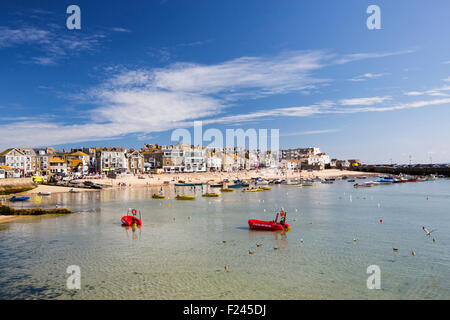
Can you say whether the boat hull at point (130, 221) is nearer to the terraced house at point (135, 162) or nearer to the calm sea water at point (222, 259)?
the calm sea water at point (222, 259)

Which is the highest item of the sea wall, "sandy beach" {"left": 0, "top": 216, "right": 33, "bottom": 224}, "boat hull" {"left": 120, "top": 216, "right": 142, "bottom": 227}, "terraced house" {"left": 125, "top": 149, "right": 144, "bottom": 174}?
"terraced house" {"left": 125, "top": 149, "right": 144, "bottom": 174}

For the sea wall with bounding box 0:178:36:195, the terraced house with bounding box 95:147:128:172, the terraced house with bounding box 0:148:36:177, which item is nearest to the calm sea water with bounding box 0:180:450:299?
the sea wall with bounding box 0:178:36:195

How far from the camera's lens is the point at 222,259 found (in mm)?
21359

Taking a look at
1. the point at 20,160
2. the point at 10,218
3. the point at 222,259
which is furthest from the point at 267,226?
the point at 20,160

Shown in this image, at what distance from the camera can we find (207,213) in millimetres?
42562

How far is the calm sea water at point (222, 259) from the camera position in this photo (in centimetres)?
1628

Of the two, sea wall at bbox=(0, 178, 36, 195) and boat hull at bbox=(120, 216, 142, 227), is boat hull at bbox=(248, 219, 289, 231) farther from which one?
sea wall at bbox=(0, 178, 36, 195)

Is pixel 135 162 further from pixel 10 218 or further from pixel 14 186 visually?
pixel 10 218

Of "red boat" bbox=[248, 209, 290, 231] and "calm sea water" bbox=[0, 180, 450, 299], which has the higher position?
"red boat" bbox=[248, 209, 290, 231]

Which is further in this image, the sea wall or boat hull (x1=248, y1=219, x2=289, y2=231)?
the sea wall

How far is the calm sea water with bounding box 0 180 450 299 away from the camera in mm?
16281

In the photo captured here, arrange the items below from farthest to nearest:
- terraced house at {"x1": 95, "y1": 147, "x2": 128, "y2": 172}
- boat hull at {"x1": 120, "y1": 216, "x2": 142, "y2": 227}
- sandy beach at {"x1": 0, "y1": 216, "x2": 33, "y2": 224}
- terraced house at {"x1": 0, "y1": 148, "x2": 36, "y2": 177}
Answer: terraced house at {"x1": 95, "y1": 147, "x2": 128, "y2": 172} → terraced house at {"x1": 0, "y1": 148, "x2": 36, "y2": 177} → sandy beach at {"x1": 0, "y1": 216, "x2": 33, "y2": 224} → boat hull at {"x1": 120, "y1": 216, "x2": 142, "y2": 227}

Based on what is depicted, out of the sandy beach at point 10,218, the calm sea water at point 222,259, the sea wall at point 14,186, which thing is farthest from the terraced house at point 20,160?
the calm sea water at point 222,259

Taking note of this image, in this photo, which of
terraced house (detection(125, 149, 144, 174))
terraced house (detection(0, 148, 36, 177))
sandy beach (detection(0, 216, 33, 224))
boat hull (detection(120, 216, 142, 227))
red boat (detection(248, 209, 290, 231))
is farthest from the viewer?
terraced house (detection(125, 149, 144, 174))
